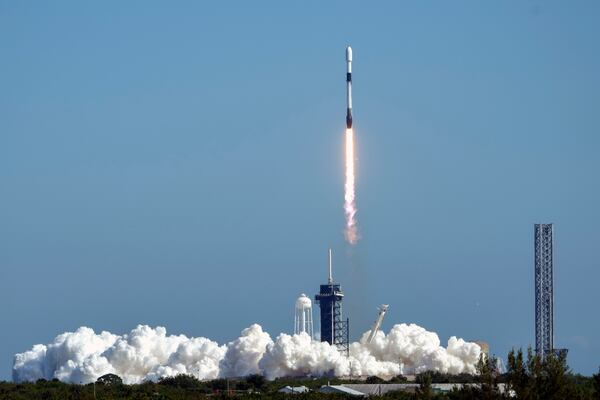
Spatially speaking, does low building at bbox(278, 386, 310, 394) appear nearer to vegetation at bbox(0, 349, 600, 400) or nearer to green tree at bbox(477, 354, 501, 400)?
vegetation at bbox(0, 349, 600, 400)

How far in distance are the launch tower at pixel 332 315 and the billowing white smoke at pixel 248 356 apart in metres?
1.26

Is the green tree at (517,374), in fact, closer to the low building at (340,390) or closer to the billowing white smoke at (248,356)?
the low building at (340,390)

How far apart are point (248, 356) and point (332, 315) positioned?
7.33m

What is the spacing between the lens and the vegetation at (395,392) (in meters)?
68.8

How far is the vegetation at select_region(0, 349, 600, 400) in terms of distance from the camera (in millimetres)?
68812

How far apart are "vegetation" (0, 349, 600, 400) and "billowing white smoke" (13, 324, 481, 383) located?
6.63ft

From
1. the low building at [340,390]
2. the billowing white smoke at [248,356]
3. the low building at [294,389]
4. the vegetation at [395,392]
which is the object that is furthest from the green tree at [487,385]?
the billowing white smoke at [248,356]

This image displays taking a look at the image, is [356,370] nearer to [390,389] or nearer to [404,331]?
[404,331]

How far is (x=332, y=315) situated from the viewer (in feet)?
428

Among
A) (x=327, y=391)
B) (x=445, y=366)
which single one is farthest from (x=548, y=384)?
(x=445, y=366)

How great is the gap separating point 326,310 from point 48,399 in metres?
30.7

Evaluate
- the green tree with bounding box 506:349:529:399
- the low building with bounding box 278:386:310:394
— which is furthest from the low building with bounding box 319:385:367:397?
the green tree with bounding box 506:349:529:399

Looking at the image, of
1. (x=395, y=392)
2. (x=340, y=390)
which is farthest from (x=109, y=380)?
(x=395, y=392)

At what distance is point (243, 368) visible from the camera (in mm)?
127125
